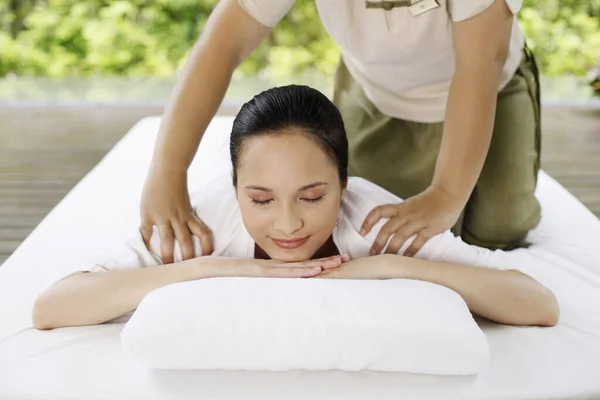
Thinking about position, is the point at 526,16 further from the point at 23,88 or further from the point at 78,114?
the point at 23,88

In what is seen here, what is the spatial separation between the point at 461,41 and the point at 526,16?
3.59m

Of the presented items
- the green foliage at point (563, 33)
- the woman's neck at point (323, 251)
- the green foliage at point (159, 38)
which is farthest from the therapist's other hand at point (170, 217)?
the green foliage at point (563, 33)

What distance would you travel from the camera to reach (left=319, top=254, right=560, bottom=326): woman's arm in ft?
4.54

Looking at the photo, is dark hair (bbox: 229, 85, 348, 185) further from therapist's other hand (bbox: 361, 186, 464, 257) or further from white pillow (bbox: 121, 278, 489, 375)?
white pillow (bbox: 121, 278, 489, 375)

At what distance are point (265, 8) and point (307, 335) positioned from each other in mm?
841

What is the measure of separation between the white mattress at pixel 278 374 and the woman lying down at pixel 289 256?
48mm

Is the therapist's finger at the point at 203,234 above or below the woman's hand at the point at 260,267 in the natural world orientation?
above

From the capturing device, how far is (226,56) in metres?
1.70

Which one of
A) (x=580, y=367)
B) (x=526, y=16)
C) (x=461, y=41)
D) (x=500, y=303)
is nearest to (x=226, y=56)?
(x=461, y=41)

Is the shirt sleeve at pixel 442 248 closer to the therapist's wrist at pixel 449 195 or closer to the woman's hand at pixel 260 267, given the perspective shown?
the therapist's wrist at pixel 449 195

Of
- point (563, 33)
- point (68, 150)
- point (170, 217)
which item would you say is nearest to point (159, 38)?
point (68, 150)

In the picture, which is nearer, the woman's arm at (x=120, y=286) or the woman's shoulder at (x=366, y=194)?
the woman's arm at (x=120, y=286)

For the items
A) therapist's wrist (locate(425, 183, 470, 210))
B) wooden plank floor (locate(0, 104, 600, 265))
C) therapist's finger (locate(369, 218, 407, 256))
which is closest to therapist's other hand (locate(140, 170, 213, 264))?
therapist's finger (locate(369, 218, 407, 256))

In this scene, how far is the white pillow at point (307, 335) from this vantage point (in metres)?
1.18
